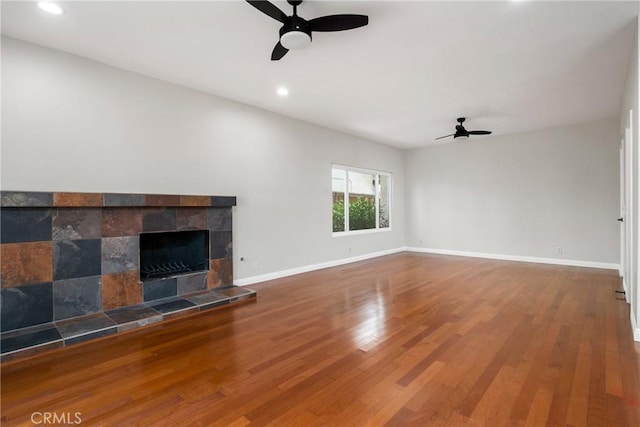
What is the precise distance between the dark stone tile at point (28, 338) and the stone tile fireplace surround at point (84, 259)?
0.07ft

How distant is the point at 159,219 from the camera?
3781 mm

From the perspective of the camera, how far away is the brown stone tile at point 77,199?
9.87ft

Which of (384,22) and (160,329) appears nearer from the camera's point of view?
(384,22)

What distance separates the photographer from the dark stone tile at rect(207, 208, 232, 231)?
426 cm

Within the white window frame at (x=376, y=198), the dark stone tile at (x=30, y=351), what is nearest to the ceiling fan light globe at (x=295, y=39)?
the dark stone tile at (x=30, y=351)

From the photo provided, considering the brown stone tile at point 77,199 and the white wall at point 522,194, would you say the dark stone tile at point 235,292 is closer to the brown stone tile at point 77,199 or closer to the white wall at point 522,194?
the brown stone tile at point 77,199

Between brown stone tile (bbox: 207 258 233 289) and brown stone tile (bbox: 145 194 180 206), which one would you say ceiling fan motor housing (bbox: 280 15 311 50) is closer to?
brown stone tile (bbox: 145 194 180 206)

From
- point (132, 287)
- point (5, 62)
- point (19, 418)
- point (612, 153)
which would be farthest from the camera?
point (612, 153)

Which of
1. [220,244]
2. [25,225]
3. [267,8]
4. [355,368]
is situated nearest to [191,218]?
[220,244]

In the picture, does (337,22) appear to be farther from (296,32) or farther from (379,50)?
(379,50)

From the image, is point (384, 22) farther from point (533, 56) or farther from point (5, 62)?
point (5, 62)

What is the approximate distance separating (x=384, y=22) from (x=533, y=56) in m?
1.82

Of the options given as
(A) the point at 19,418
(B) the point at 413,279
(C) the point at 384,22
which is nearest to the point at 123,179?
(A) the point at 19,418

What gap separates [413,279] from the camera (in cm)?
505
